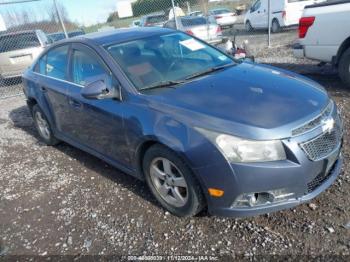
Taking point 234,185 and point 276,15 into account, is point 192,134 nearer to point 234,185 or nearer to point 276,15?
point 234,185

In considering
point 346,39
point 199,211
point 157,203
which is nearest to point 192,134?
point 199,211

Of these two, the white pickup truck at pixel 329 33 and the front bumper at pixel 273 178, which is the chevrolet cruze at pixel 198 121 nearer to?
the front bumper at pixel 273 178

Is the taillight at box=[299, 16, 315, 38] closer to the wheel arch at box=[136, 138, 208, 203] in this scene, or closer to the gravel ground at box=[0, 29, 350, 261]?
the gravel ground at box=[0, 29, 350, 261]

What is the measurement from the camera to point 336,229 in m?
2.85

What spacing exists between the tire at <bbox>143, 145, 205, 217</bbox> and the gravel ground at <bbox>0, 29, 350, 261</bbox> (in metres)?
0.15

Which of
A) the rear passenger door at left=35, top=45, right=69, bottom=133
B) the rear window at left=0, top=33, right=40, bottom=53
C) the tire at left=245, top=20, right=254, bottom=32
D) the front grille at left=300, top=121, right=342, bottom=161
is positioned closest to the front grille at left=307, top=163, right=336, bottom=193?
the front grille at left=300, top=121, right=342, bottom=161

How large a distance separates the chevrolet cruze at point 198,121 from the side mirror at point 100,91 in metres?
0.01

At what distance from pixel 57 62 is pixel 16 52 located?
23.5ft

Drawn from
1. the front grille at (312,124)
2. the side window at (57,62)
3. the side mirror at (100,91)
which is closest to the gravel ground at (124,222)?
the front grille at (312,124)

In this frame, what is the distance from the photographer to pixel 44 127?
18.2 feet

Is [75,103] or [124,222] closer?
[124,222]

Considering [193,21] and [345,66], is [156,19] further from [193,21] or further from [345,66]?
[345,66]

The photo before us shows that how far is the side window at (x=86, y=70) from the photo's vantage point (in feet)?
12.1

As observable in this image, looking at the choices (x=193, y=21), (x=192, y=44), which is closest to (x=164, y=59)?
(x=192, y=44)
